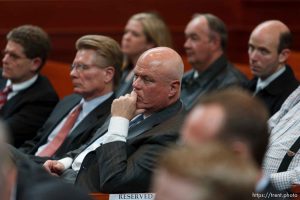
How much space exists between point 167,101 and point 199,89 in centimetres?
160

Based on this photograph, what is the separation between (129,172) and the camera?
3.56m

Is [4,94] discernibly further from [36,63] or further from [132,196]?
[132,196]

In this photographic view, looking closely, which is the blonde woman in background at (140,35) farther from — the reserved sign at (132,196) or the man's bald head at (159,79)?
the reserved sign at (132,196)

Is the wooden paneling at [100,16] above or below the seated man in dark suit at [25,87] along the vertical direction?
above

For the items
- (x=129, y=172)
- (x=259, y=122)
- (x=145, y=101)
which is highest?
(x=259, y=122)

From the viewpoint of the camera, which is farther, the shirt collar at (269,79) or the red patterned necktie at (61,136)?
the shirt collar at (269,79)

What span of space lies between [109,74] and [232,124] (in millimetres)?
2417

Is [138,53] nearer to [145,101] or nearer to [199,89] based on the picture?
[199,89]

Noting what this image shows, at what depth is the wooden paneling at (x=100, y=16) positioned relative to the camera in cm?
618

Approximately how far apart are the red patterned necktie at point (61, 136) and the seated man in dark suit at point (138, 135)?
0.57 m

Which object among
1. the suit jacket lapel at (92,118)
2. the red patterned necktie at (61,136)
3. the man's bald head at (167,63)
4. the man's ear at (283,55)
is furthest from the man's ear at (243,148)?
the man's ear at (283,55)

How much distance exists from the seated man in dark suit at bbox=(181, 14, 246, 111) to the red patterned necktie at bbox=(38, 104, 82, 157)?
85 centimetres

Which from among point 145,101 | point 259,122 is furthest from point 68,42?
point 259,122

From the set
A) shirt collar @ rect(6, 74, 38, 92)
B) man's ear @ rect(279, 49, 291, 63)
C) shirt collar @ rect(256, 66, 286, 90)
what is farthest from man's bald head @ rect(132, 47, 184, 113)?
shirt collar @ rect(6, 74, 38, 92)
